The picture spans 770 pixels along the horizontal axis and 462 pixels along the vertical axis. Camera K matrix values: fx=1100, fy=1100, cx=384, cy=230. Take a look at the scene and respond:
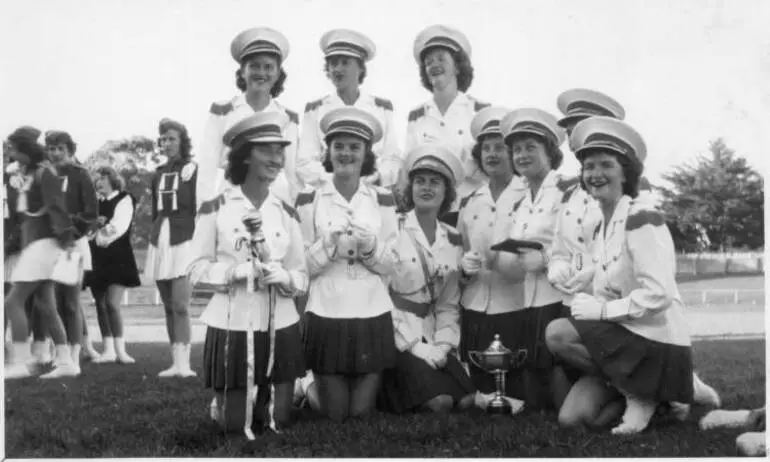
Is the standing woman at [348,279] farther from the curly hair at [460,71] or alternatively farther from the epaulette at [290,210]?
the curly hair at [460,71]

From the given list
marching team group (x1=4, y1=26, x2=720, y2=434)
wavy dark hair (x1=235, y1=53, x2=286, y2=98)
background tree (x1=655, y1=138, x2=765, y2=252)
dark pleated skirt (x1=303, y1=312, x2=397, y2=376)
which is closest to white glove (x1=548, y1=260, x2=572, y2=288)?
marching team group (x1=4, y1=26, x2=720, y2=434)

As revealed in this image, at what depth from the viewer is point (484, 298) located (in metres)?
7.15

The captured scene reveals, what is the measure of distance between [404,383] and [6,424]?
2450mm

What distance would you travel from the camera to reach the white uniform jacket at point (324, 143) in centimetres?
749

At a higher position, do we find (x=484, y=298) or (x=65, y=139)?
(x=65, y=139)

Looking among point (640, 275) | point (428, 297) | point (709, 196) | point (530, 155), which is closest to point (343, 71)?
point (530, 155)

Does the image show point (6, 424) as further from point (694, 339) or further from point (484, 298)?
point (694, 339)

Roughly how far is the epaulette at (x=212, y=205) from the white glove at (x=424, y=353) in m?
1.51

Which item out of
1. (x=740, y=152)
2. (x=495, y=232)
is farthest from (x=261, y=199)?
(x=740, y=152)

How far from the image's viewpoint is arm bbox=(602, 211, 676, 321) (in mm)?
5988

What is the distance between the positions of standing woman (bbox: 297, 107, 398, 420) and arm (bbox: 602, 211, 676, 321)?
1.39 meters

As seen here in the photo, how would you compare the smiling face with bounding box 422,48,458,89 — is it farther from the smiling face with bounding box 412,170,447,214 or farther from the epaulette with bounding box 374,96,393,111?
the smiling face with bounding box 412,170,447,214

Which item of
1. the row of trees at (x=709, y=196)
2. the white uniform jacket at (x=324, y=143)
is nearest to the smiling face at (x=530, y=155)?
the white uniform jacket at (x=324, y=143)

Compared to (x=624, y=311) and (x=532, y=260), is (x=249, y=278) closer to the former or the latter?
(x=532, y=260)
